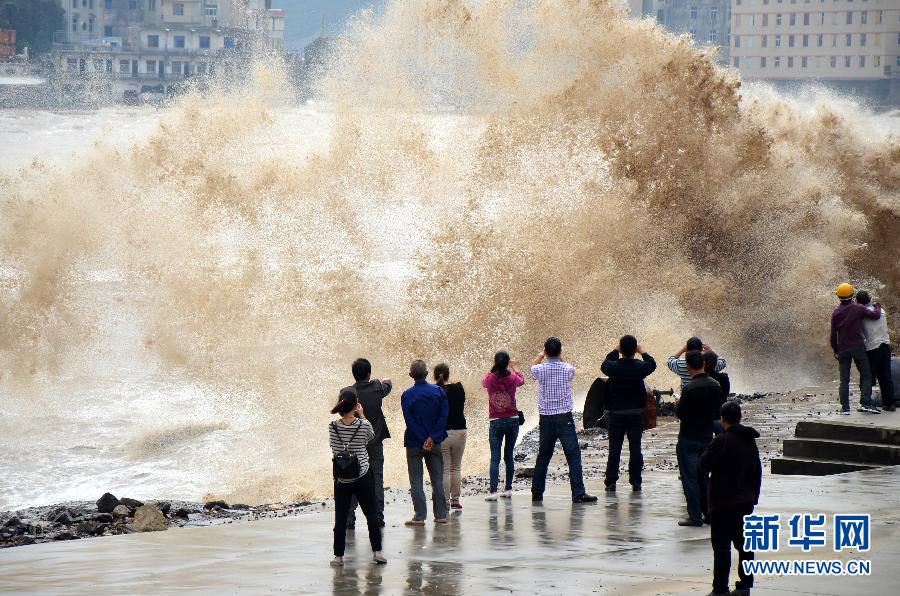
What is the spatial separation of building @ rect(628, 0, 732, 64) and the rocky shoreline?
164 m

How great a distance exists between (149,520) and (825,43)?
6027 inches

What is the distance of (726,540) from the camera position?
8000mm

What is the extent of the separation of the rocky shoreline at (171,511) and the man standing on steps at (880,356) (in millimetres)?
1460

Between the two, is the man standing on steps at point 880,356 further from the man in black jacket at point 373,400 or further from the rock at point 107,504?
the rock at point 107,504

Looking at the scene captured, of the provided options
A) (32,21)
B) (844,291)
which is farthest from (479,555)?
(32,21)

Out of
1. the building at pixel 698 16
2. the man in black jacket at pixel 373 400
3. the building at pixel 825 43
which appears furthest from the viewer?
the building at pixel 698 16

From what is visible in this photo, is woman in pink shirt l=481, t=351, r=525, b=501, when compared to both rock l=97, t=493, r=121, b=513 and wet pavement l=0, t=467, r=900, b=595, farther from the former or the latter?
rock l=97, t=493, r=121, b=513

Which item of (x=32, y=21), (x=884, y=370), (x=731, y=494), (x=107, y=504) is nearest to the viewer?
(x=731, y=494)

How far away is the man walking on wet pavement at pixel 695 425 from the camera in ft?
33.3

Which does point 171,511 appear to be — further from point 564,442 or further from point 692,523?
point 692,523

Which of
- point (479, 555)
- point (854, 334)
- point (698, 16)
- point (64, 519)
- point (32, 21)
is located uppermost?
point (698, 16)

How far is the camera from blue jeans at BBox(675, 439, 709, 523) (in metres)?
10.5

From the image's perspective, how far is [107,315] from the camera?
46844mm

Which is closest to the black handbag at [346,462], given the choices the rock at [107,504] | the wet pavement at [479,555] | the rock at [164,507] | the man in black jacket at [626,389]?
the wet pavement at [479,555]
